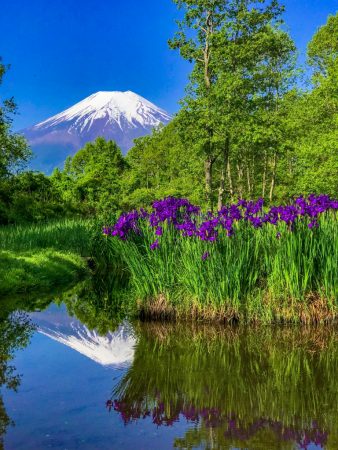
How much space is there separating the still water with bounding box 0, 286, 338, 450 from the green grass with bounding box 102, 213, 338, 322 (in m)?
0.35

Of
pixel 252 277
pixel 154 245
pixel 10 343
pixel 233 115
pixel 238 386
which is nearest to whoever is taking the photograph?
pixel 238 386

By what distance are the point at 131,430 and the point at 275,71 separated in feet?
119

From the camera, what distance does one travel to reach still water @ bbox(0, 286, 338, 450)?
14.4ft

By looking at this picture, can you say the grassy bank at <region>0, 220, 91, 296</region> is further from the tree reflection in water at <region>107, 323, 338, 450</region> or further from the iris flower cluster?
the tree reflection in water at <region>107, 323, 338, 450</region>

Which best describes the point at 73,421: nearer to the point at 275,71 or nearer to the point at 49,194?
the point at 49,194

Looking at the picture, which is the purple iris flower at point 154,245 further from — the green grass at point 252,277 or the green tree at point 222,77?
the green tree at point 222,77

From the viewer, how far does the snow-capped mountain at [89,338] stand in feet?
22.7

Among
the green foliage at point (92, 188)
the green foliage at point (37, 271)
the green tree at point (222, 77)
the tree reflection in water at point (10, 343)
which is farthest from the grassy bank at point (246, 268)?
the green foliage at point (92, 188)

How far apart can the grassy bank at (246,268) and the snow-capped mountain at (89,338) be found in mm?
1106

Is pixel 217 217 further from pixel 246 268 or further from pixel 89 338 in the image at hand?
pixel 89 338

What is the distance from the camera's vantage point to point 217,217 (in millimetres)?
8953

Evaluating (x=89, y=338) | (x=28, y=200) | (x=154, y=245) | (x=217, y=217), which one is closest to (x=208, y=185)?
(x=28, y=200)

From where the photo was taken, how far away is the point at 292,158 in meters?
40.5

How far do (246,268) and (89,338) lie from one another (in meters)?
2.89
